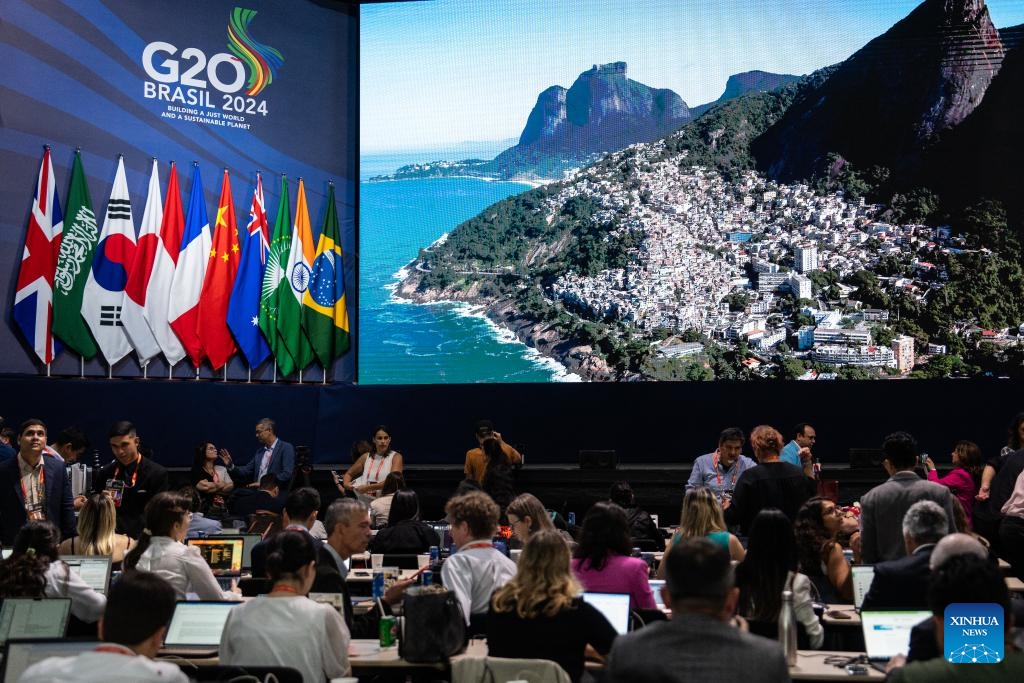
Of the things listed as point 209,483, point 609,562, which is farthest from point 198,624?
point 209,483

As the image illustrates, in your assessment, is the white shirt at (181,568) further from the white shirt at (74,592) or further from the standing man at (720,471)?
the standing man at (720,471)

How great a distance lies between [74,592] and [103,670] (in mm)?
2580

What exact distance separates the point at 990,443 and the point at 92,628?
31.8 ft

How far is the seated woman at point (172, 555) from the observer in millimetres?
5152

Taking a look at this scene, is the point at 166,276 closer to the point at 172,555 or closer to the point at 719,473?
the point at 719,473

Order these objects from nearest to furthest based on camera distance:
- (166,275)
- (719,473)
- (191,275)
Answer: (719,473), (166,275), (191,275)

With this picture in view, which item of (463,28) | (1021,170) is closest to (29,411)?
(463,28)

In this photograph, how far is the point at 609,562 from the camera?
486cm

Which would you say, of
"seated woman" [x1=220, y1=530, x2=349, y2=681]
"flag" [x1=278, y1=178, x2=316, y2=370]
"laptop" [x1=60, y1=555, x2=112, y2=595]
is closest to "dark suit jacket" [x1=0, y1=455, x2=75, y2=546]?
"laptop" [x1=60, y1=555, x2=112, y2=595]

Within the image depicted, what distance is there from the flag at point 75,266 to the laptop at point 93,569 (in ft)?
19.8

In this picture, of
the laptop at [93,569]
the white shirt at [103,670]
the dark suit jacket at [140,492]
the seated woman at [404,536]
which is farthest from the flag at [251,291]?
the white shirt at [103,670]

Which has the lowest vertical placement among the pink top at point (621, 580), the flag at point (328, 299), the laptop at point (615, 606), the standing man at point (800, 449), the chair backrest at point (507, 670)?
the chair backrest at point (507, 670)

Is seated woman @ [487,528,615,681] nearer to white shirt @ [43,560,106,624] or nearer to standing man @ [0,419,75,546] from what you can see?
white shirt @ [43,560,106,624]

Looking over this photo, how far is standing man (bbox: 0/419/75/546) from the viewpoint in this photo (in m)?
7.34
